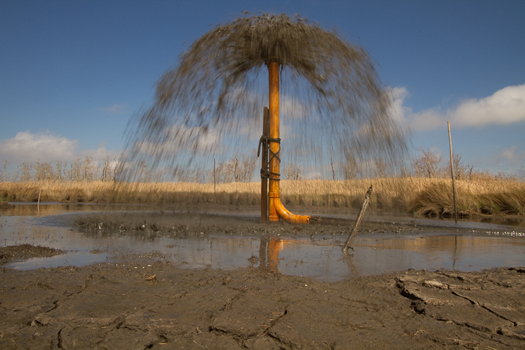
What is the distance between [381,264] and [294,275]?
1207mm

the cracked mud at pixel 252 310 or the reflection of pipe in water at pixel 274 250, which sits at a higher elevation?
the reflection of pipe in water at pixel 274 250

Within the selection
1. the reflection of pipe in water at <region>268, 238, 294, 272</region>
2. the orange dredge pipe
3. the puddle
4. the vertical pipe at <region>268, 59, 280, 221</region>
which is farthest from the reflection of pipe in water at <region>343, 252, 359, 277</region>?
the vertical pipe at <region>268, 59, 280, 221</region>

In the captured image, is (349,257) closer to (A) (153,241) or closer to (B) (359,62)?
(A) (153,241)

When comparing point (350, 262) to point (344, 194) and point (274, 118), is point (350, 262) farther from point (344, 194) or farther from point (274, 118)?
point (344, 194)

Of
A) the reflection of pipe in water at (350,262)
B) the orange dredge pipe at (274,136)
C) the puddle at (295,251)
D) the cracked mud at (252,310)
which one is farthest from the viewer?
the orange dredge pipe at (274,136)

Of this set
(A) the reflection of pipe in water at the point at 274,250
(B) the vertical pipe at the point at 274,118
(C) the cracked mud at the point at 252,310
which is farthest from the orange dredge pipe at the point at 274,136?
(C) the cracked mud at the point at 252,310

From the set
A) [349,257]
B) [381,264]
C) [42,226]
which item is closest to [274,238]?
[349,257]

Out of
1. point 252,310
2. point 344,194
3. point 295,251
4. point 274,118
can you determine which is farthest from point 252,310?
point 344,194

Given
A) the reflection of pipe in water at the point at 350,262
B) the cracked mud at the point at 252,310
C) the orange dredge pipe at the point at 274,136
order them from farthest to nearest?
the orange dredge pipe at the point at 274,136 → the reflection of pipe in water at the point at 350,262 → the cracked mud at the point at 252,310

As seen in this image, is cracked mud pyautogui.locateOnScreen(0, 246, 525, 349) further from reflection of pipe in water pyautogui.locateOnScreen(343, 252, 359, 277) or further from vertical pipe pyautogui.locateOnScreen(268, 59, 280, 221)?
vertical pipe pyautogui.locateOnScreen(268, 59, 280, 221)

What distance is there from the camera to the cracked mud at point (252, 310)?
6.09 ft

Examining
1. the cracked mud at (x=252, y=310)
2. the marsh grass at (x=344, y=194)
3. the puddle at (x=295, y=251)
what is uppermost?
the marsh grass at (x=344, y=194)

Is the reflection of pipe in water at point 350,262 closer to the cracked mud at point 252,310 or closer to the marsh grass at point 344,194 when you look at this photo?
the cracked mud at point 252,310

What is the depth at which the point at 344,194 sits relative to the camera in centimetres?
1827
